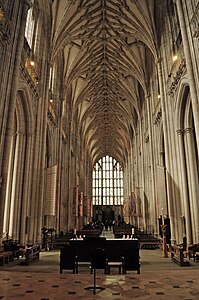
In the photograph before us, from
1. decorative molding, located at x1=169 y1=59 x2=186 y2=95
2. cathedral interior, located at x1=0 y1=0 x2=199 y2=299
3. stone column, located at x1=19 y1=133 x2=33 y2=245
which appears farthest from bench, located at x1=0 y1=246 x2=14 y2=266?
decorative molding, located at x1=169 y1=59 x2=186 y2=95

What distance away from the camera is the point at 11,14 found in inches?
459

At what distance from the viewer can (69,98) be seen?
29328 mm

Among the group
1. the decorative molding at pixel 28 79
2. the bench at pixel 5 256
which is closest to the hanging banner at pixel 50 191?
the decorative molding at pixel 28 79

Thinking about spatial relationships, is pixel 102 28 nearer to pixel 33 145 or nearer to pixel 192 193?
pixel 33 145

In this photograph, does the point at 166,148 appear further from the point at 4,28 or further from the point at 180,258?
the point at 4,28

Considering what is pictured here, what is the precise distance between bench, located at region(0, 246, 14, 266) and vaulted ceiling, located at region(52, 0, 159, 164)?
13.9 meters

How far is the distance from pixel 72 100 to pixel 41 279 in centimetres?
2514

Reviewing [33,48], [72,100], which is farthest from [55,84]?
[72,100]

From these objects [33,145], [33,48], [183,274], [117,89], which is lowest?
[183,274]

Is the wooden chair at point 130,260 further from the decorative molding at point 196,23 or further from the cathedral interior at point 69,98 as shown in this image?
the decorative molding at point 196,23

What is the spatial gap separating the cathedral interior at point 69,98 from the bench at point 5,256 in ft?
1.80

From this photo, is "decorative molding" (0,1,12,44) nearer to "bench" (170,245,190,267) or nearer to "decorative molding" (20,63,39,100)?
"decorative molding" (20,63,39,100)

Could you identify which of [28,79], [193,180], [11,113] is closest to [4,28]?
[11,113]

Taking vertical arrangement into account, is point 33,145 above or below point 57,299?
above
